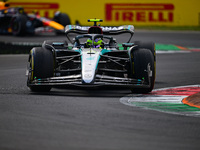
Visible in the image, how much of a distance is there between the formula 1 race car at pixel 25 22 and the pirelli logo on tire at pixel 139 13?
5.24m

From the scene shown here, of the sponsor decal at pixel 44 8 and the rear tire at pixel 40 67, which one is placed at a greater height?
the rear tire at pixel 40 67

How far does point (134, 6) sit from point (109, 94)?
23225 mm

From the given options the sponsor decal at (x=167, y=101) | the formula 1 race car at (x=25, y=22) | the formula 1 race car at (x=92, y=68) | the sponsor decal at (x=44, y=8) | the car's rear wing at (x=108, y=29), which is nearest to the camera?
the sponsor decal at (x=167, y=101)

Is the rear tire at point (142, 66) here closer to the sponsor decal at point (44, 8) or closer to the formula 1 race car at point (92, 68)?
the formula 1 race car at point (92, 68)

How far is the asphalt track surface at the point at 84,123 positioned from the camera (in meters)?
6.21

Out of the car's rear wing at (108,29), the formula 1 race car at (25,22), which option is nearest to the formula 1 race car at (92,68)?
the car's rear wing at (108,29)

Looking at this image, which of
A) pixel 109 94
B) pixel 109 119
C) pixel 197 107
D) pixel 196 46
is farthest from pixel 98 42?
pixel 196 46

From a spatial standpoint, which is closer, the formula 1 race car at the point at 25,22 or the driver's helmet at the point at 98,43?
the driver's helmet at the point at 98,43

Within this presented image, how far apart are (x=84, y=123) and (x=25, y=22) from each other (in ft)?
67.2

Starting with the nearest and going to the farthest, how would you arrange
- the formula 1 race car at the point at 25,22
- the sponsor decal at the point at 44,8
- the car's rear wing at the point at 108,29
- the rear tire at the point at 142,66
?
the rear tire at the point at 142,66 < the car's rear wing at the point at 108,29 < the formula 1 race car at the point at 25,22 < the sponsor decal at the point at 44,8

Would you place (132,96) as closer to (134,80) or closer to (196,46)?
(134,80)

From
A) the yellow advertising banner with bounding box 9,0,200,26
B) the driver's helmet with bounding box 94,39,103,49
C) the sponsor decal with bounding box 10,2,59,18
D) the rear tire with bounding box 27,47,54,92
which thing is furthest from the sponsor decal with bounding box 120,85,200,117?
the sponsor decal with bounding box 10,2,59,18

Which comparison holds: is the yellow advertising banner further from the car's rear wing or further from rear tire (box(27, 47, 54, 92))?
rear tire (box(27, 47, 54, 92))

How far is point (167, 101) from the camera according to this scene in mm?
9453
